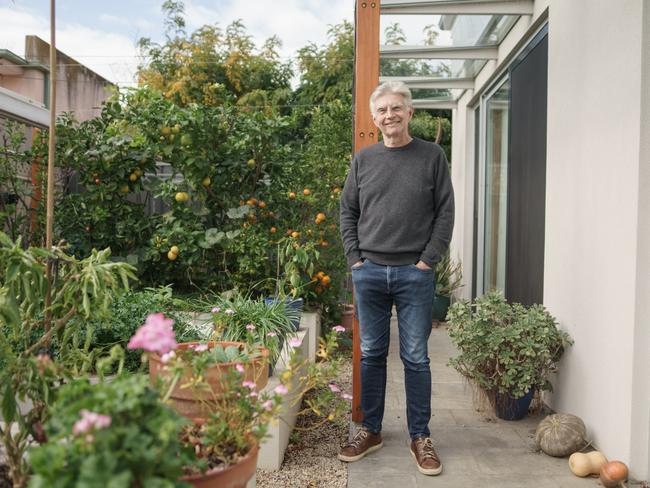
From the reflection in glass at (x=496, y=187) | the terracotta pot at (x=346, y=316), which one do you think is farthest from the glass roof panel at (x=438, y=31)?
the terracotta pot at (x=346, y=316)

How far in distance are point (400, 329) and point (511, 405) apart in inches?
36.9

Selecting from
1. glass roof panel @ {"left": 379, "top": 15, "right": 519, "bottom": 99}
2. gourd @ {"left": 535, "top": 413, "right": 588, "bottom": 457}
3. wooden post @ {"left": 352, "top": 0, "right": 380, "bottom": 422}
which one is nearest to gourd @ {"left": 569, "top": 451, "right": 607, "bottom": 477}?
gourd @ {"left": 535, "top": 413, "right": 588, "bottom": 457}

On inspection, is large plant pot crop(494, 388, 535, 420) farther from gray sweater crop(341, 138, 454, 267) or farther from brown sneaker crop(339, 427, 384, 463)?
gray sweater crop(341, 138, 454, 267)

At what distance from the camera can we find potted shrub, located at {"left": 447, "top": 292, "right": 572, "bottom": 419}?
295 cm

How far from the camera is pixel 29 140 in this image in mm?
5090

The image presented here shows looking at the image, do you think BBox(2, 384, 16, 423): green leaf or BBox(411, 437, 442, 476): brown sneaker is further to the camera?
BBox(411, 437, 442, 476): brown sneaker

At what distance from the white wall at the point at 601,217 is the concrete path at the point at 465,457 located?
275 mm

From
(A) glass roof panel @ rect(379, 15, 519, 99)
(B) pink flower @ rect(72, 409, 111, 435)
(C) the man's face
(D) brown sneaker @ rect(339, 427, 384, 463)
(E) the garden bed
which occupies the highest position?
(A) glass roof panel @ rect(379, 15, 519, 99)

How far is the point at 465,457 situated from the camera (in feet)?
8.75

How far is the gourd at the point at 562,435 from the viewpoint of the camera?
2.61 m

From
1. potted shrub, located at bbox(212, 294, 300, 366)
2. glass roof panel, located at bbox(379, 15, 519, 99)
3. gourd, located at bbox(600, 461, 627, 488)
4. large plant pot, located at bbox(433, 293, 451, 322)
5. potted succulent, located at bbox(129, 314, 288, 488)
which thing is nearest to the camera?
potted succulent, located at bbox(129, 314, 288, 488)

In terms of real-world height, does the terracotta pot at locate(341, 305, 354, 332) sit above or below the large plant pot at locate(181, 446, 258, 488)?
below

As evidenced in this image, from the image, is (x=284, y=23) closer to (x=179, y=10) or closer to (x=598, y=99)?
(x=179, y=10)

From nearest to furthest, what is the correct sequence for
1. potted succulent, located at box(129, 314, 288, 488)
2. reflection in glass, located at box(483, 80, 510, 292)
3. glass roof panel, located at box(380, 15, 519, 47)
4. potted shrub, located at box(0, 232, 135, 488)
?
potted succulent, located at box(129, 314, 288, 488) → potted shrub, located at box(0, 232, 135, 488) → glass roof panel, located at box(380, 15, 519, 47) → reflection in glass, located at box(483, 80, 510, 292)
